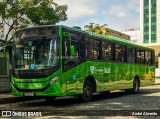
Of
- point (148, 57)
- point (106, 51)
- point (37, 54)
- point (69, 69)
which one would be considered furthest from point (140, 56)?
point (37, 54)

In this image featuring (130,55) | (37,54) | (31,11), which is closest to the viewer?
(37,54)

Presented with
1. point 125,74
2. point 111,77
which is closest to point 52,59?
point 111,77

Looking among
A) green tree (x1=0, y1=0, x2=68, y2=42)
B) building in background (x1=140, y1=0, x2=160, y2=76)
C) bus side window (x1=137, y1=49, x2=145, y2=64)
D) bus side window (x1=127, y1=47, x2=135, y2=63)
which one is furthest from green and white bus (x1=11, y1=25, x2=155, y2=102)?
building in background (x1=140, y1=0, x2=160, y2=76)

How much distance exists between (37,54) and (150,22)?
3132 inches

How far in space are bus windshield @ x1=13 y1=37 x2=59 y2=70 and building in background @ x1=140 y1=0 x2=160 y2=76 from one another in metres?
75.7

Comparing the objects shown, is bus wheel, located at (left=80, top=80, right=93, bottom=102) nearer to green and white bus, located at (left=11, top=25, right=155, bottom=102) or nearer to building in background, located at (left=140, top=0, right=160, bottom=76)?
green and white bus, located at (left=11, top=25, right=155, bottom=102)

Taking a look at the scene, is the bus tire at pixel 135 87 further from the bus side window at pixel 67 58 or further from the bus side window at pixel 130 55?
the bus side window at pixel 67 58

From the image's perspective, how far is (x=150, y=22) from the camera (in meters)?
89.3

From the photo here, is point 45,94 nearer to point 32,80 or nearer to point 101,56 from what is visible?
point 32,80

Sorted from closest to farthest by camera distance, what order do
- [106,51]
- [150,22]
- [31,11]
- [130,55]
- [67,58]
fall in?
[67,58] → [106,51] → [130,55] → [31,11] → [150,22]

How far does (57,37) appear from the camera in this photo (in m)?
13.1

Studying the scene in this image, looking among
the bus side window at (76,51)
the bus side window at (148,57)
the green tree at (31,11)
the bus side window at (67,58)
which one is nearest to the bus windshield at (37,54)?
the bus side window at (67,58)

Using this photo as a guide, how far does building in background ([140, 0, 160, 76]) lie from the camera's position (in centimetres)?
8781

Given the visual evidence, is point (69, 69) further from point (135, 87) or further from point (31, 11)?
point (31, 11)
